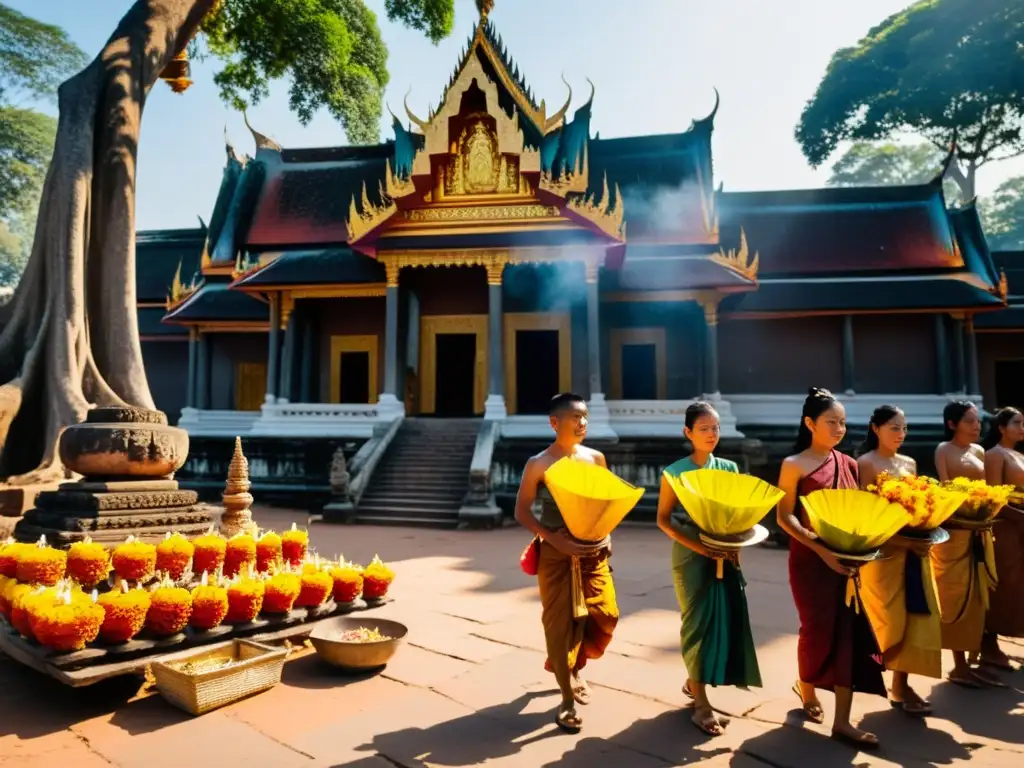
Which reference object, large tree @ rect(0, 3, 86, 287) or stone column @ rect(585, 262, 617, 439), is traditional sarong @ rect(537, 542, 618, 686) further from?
large tree @ rect(0, 3, 86, 287)

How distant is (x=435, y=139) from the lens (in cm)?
1311

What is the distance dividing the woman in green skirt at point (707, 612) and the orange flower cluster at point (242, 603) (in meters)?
2.32

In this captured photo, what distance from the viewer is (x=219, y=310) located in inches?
652

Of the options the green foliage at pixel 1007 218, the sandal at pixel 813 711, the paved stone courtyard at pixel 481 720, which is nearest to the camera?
the paved stone courtyard at pixel 481 720

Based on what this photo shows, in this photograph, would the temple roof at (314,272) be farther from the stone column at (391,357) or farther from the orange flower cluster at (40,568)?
the orange flower cluster at (40,568)

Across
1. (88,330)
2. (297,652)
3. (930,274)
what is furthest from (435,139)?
(930,274)

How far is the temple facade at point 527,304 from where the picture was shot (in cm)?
1248

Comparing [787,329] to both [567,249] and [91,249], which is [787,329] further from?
[91,249]

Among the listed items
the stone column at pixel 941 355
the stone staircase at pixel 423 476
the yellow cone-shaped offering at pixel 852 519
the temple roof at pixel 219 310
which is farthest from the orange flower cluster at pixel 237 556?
the stone column at pixel 941 355

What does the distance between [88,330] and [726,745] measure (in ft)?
27.5

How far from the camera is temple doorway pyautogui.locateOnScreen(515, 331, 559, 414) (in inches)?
596

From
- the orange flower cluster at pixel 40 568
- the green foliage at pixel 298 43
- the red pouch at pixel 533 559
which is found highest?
the green foliage at pixel 298 43

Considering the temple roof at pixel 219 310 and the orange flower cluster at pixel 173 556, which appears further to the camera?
the temple roof at pixel 219 310

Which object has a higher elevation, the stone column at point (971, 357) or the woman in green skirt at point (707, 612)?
the stone column at point (971, 357)
